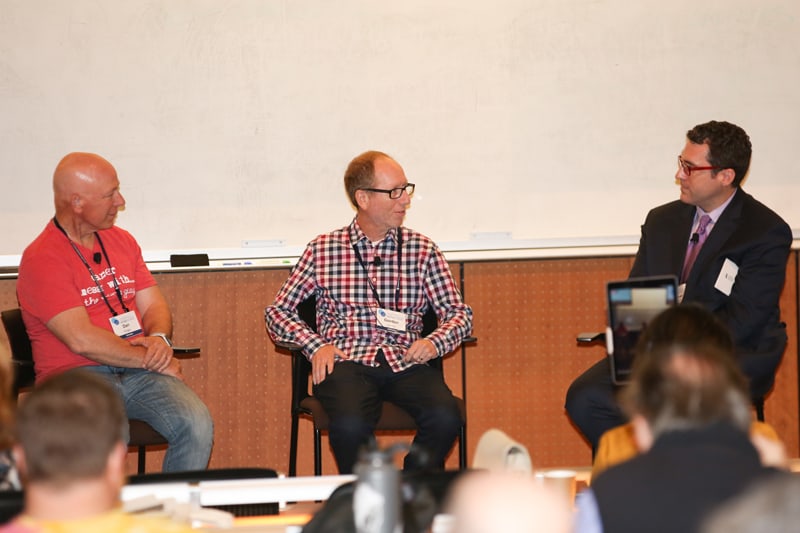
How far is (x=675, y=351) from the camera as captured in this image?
5.94 ft

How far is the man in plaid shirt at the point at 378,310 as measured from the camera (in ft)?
12.9

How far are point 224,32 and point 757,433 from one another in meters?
3.25

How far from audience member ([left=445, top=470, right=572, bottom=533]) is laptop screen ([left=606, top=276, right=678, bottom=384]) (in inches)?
81.9

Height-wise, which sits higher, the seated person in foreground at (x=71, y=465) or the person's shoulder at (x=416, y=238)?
the person's shoulder at (x=416, y=238)

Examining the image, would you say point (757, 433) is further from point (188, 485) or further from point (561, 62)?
point (561, 62)

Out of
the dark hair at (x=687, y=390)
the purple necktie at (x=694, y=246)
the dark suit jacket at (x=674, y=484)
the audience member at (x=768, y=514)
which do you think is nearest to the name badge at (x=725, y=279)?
the purple necktie at (x=694, y=246)

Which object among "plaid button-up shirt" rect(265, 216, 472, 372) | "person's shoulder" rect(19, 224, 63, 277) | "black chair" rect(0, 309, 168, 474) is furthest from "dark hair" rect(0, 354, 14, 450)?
"plaid button-up shirt" rect(265, 216, 472, 372)

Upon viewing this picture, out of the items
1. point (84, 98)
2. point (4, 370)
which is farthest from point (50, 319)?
point (4, 370)

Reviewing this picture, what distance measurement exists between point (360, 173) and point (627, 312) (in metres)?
1.46

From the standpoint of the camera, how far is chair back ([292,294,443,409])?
13.4 feet

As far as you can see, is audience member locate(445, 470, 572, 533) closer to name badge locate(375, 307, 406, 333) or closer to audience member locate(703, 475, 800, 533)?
audience member locate(703, 475, 800, 533)

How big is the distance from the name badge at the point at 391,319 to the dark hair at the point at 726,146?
56.6 inches

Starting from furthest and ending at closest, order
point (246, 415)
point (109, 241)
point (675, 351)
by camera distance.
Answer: point (246, 415), point (109, 241), point (675, 351)

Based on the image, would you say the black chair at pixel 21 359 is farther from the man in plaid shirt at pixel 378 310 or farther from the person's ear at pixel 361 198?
the person's ear at pixel 361 198
